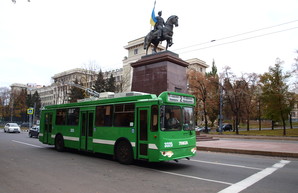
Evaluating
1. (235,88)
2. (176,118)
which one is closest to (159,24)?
(176,118)

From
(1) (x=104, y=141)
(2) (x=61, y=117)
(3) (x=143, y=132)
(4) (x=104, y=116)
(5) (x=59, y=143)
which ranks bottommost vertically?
(5) (x=59, y=143)

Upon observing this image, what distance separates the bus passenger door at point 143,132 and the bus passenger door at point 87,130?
3.61 metres

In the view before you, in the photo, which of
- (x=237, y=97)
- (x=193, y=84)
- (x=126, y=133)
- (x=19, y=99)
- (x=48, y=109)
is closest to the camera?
(x=126, y=133)

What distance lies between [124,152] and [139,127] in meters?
1.46

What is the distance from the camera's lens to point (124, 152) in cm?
1022

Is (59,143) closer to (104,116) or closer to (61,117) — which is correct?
(61,117)

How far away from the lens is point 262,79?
3994 cm

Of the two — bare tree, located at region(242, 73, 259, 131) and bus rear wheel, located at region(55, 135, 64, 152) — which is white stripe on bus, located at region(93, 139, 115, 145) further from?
bare tree, located at region(242, 73, 259, 131)

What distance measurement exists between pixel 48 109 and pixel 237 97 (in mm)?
35539

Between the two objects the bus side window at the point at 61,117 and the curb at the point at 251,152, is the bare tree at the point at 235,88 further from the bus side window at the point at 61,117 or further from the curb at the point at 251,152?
the bus side window at the point at 61,117

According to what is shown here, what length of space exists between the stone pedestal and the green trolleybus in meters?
6.70

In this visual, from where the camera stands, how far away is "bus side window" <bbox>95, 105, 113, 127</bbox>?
11.2 m

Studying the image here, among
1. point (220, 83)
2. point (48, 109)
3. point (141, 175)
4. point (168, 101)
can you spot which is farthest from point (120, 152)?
point (220, 83)

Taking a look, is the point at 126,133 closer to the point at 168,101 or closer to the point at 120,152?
the point at 120,152
